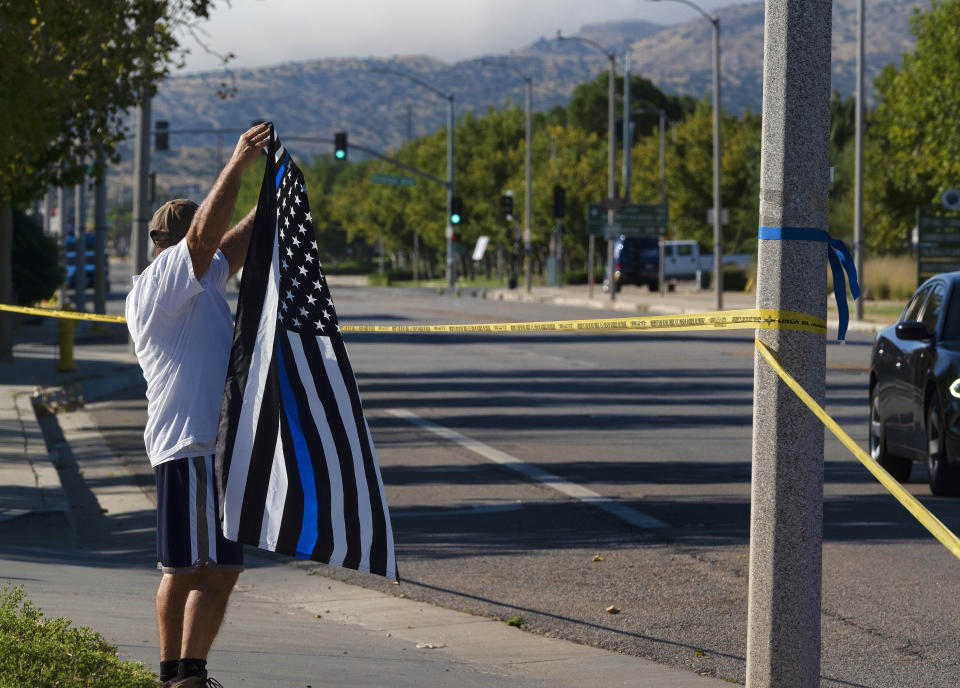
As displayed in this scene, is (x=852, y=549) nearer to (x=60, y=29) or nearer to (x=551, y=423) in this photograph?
(x=551, y=423)

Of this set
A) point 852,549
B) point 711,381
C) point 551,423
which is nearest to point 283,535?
point 852,549

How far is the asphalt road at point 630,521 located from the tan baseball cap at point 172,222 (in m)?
2.77

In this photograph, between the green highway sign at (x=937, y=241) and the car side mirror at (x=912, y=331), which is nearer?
the car side mirror at (x=912, y=331)

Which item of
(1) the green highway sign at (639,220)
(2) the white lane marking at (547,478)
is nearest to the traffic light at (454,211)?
(1) the green highway sign at (639,220)

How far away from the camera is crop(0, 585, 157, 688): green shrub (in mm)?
4816

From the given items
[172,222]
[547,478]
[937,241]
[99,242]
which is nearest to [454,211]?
[99,242]

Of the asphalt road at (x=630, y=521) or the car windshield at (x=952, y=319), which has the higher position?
the car windshield at (x=952, y=319)

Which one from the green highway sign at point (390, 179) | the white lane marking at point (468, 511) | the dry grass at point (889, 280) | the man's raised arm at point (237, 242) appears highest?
the green highway sign at point (390, 179)

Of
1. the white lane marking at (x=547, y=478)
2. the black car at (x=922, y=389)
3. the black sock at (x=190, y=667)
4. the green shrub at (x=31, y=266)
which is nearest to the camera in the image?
the black sock at (x=190, y=667)

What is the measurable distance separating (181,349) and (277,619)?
7.96 ft

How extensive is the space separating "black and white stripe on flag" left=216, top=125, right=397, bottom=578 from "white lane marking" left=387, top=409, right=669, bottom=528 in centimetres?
491

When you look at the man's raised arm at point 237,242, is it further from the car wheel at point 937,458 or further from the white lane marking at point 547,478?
the car wheel at point 937,458

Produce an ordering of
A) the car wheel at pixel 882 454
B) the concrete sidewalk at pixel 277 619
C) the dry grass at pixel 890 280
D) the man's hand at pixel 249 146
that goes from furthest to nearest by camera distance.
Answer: the dry grass at pixel 890 280, the car wheel at pixel 882 454, the concrete sidewalk at pixel 277 619, the man's hand at pixel 249 146

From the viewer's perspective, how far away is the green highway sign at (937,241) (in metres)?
35.9
